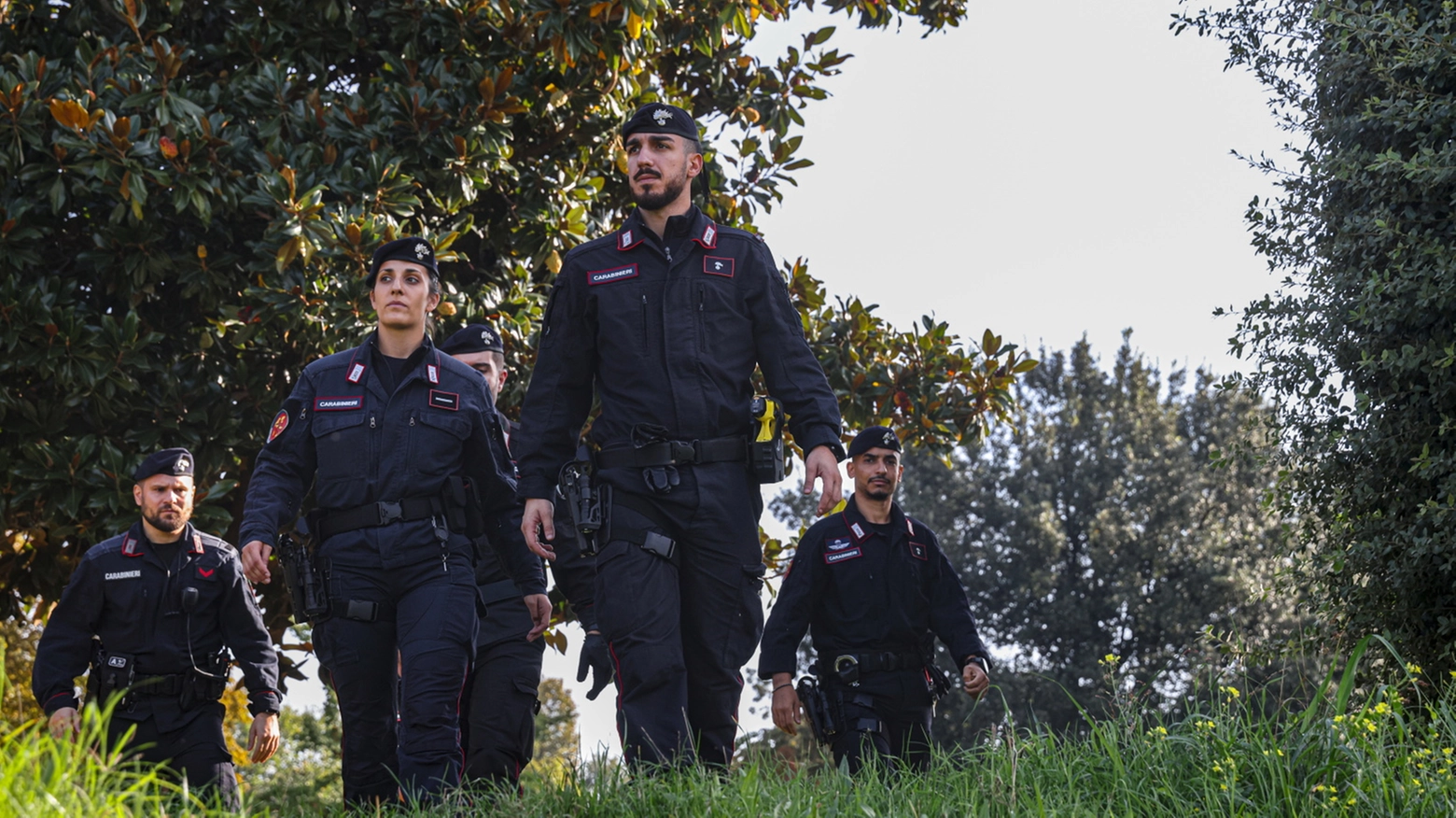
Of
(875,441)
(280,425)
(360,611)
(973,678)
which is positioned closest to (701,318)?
(360,611)

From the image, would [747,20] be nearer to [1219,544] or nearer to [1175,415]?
[1219,544]

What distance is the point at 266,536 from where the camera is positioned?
17.1ft

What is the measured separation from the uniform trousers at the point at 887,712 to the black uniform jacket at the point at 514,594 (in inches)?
63.2

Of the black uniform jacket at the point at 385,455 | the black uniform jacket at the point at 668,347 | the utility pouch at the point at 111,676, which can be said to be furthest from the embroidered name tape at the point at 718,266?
the utility pouch at the point at 111,676

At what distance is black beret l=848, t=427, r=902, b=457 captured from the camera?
25.7 ft

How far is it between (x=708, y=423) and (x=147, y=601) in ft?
10.6

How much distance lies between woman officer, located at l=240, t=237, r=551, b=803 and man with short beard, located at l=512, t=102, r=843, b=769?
0.47 meters

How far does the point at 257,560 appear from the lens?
5.09m

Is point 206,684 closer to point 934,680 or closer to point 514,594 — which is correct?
point 514,594

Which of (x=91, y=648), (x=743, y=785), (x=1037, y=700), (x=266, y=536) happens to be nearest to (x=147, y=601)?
(x=91, y=648)

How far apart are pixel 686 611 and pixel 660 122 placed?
1897mm

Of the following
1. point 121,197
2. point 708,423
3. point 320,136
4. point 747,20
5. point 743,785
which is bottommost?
point 743,785

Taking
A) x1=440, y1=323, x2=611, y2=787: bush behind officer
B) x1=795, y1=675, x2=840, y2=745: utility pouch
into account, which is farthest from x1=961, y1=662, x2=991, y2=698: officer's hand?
x1=440, y1=323, x2=611, y2=787: bush behind officer

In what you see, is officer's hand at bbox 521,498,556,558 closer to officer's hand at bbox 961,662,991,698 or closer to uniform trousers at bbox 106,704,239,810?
uniform trousers at bbox 106,704,239,810
